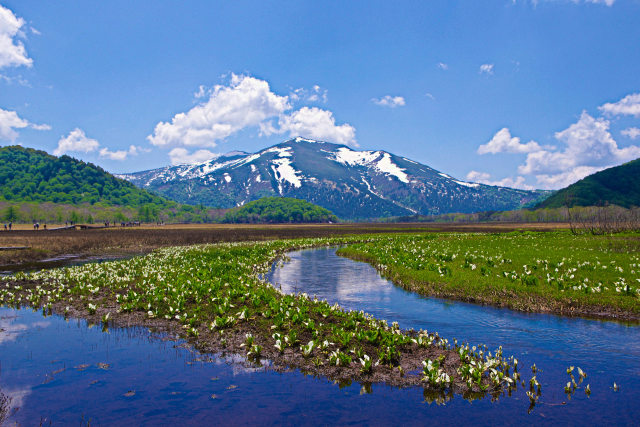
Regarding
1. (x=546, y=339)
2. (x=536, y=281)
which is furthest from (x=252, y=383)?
(x=536, y=281)

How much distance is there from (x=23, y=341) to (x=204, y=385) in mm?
9242

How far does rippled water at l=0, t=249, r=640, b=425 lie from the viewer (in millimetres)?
9320

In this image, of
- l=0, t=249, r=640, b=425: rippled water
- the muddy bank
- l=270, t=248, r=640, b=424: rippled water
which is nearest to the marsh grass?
l=0, t=249, r=640, b=425: rippled water

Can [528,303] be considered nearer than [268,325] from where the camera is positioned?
No

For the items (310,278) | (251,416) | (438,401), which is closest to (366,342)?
(438,401)

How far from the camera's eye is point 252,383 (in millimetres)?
11203

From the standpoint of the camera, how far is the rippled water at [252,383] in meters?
9.32

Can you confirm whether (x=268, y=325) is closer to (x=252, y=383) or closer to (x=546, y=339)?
(x=252, y=383)

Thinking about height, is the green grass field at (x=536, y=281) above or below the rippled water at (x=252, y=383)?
above

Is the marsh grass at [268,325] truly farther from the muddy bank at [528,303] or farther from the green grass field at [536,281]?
the green grass field at [536,281]

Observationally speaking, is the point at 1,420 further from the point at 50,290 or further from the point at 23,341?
the point at 50,290

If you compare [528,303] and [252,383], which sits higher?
[528,303]

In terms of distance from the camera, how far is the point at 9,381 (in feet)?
37.1

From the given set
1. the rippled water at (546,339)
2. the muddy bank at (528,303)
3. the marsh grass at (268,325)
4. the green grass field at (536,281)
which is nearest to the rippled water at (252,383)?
the rippled water at (546,339)
